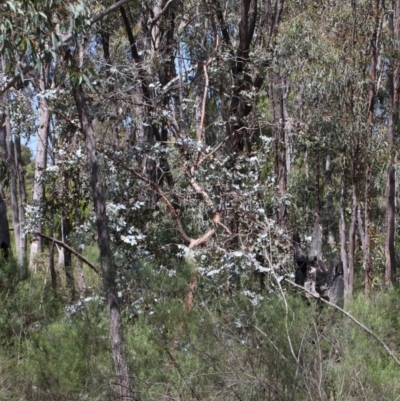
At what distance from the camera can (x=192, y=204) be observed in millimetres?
9773

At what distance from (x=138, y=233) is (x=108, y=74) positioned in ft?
7.15

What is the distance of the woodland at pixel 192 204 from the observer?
6426 mm

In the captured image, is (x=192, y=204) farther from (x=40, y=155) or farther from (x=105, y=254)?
(x=40, y=155)

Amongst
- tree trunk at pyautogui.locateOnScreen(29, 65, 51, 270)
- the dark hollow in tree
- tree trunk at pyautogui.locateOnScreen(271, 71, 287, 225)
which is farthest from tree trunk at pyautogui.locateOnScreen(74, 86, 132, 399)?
tree trunk at pyautogui.locateOnScreen(271, 71, 287, 225)

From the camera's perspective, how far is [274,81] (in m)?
12.9

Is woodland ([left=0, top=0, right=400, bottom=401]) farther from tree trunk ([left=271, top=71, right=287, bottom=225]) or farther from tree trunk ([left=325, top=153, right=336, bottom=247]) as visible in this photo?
tree trunk ([left=325, top=153, right=336, bottom=247])

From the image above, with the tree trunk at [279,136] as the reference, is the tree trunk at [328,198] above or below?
below

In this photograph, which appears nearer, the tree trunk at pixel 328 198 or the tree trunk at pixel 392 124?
the tree trunk at pixel 392 124

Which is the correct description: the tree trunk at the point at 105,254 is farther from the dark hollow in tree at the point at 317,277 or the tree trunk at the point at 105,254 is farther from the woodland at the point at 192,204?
the dark hollow in tree at the point at 317,277

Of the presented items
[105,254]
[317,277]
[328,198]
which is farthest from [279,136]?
[328,198]

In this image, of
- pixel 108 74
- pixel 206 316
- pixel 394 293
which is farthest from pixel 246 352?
pixel 394 293

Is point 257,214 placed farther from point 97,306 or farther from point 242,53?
point 242,53

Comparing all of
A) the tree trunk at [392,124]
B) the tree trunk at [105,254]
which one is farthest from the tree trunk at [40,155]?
the tree trunk at [392,124]

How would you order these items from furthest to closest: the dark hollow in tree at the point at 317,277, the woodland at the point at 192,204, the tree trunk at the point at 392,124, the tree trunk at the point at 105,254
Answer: the tree trunk at the point at 392,124
the dark hollow in tree at the point at 317,277
the tree trunk at the point at 105,254
the woodland at the point at 192,204
